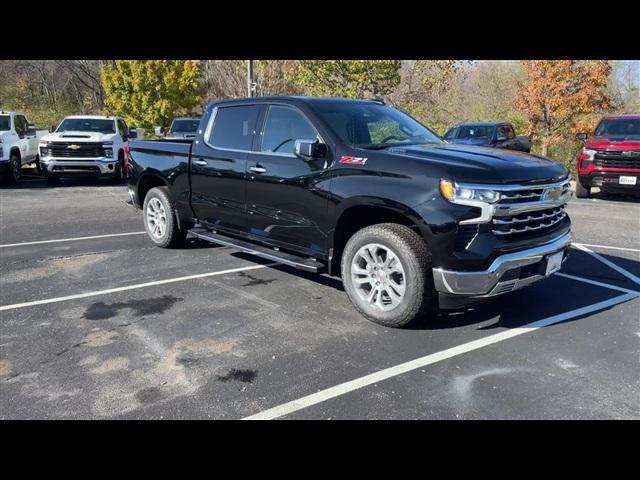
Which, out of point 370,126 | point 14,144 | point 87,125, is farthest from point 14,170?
point 370,126

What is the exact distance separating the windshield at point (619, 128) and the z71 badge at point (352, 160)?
10.2 m

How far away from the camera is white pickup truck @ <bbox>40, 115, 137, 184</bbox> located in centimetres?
1384

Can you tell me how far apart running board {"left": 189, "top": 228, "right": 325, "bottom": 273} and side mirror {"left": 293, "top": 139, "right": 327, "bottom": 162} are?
0.97 metres

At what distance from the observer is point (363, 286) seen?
4555 mm

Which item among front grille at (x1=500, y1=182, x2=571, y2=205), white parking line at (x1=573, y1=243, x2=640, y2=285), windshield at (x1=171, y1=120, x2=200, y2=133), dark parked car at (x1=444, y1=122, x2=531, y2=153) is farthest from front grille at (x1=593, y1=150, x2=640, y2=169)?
windshield at (x1=171, y1=120, x2=200, y2=133)

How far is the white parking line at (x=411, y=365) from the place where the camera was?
3.15 m

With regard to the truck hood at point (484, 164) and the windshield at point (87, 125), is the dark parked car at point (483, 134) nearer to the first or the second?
the windshield at point (87, 125)

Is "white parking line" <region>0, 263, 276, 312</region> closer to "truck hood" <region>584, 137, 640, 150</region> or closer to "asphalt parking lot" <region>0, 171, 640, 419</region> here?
"asphalt parking lot" <region>0, 171, 640, 419</region>

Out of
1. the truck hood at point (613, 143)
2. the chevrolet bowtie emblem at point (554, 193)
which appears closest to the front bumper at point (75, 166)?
the truck hood at point (613, 143)

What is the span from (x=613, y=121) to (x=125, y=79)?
1974 centimetres

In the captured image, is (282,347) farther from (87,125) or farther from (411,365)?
(87,125)

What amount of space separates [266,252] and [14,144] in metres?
12.2

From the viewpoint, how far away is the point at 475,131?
16.5 meters

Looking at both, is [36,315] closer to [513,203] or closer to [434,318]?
[434,318]
